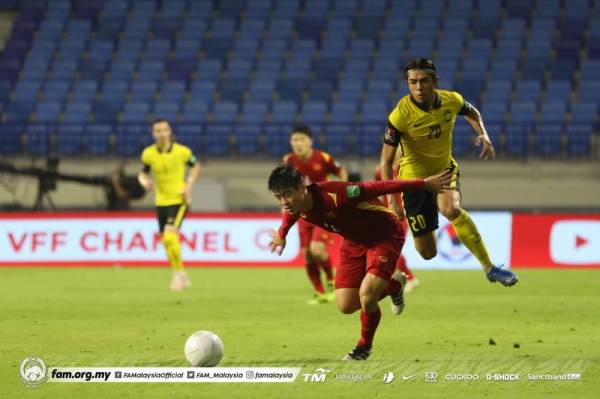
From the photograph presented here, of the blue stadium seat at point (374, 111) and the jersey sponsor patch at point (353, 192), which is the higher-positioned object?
the jersey sponsor patch at point (353, 192)

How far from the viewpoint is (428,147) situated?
9883mm

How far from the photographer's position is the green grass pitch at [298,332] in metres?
7.33

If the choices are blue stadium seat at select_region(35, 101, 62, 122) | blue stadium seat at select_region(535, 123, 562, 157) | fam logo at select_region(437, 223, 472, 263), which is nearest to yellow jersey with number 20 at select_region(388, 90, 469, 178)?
fam logo at select_region(437, 223, 472, 263)

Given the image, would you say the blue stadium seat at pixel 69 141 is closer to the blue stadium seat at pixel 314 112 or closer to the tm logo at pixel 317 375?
the blue stadium seat at pixel 314 112

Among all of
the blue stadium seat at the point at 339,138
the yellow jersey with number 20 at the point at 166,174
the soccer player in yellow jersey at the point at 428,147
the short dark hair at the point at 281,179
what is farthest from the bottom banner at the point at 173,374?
the blue stadium seat at the point at 339,138

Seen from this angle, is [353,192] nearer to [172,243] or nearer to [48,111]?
[172,243]

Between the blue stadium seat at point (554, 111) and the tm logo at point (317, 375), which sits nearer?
the tm logo at point (317, 375)

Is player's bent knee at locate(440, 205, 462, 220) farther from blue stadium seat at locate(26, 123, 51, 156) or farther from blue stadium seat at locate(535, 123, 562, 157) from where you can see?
blue stadium seat at locate(26, 123, 51, 156)

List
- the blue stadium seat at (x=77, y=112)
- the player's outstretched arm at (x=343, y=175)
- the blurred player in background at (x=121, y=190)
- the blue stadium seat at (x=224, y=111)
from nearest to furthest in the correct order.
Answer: the player's outstretched arm at (x=343, y=175) → the blurred player in background at (x=121, y=190) → the blue stadium seat at (x=224, y=111) → the blue stadium seat at (x=77, y=112)

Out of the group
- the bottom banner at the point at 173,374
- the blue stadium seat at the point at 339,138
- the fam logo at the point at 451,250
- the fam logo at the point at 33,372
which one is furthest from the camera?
the blue stadium seat at the point at 339,138

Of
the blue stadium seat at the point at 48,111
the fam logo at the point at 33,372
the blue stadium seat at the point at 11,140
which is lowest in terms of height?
the blue stadium seat at the point at 11,140

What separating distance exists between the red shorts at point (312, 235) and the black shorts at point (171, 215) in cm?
227

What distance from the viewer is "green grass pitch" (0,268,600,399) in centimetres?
733

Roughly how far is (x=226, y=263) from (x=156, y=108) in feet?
25.8
